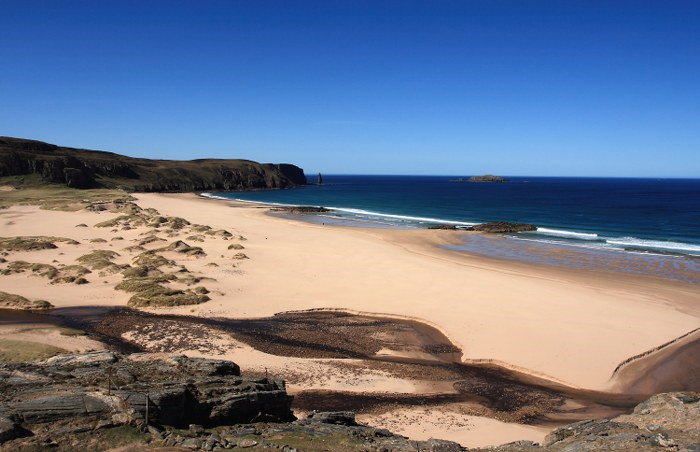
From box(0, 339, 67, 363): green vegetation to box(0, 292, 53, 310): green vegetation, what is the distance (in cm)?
695

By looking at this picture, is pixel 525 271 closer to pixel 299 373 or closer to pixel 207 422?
pixel 299 373

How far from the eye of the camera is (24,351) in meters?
15.5

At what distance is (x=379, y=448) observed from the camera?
9391 mm

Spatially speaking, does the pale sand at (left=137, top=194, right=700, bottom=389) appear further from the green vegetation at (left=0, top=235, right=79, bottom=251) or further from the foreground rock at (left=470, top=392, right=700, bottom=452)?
the green vegetation at (left=0, top=235, right=79, bottom=251)

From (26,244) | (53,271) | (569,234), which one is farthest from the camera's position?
(569,234)

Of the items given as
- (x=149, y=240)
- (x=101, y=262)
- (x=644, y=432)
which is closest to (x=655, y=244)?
(x=644, y=432)

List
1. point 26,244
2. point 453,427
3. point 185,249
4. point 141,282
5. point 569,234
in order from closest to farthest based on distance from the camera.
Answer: point 453,427 → point 141,282 → point 26,244 → point 185,249 → point 569,234

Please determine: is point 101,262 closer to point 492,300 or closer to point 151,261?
point 151,261

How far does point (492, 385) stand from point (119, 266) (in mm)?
24424

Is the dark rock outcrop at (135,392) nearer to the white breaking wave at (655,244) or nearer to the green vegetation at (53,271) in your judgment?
the green vegetation at (53,271)

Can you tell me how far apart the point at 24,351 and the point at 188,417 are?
375 inches

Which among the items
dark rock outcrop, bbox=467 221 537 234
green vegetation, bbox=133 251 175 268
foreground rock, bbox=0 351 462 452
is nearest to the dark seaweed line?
foreground rock, bbox=0 351 462 452

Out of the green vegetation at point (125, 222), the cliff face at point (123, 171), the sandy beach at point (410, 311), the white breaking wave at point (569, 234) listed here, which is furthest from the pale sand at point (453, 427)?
the cliff face at point (123, 171)

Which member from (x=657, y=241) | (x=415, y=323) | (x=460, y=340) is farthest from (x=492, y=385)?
(x=657, y=241)
